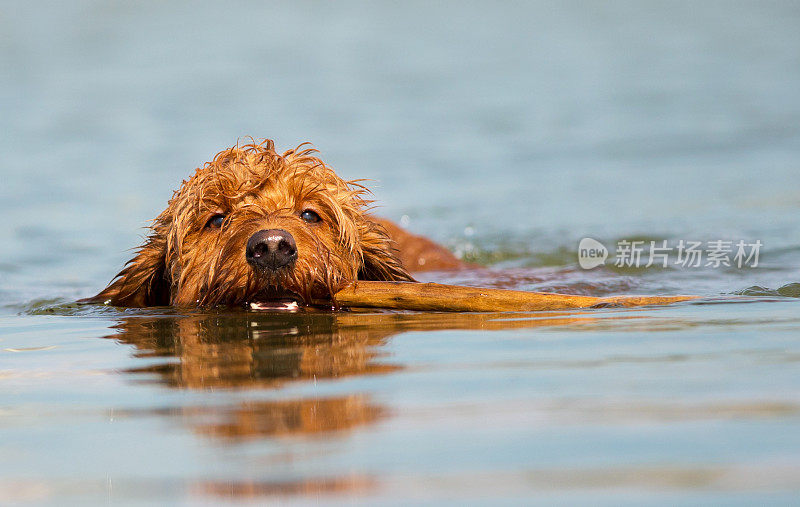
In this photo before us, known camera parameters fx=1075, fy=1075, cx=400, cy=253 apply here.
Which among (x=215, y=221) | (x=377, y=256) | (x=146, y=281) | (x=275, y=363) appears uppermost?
(x=215, y=221)

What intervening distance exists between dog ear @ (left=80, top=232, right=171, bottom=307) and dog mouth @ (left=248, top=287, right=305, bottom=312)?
3.61ft

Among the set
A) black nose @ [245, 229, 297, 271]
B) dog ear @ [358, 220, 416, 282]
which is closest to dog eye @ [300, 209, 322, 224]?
dog ear @ [358, 220, 416, 282]

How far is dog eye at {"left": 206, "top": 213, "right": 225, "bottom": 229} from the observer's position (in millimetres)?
6242

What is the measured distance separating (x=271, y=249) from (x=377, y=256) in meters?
1.44

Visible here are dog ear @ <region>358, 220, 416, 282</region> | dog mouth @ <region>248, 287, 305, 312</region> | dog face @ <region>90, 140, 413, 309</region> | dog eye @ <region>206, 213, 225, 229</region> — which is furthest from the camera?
dog ear @ <region>358, 220, 416, 282</region>

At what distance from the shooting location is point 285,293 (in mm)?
5762

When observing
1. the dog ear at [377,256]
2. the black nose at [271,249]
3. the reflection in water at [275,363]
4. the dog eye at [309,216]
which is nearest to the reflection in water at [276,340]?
the reflection in water at [275,363]

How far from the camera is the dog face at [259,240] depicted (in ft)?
18.5

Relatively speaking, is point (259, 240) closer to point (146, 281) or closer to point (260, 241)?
point (260, 241)

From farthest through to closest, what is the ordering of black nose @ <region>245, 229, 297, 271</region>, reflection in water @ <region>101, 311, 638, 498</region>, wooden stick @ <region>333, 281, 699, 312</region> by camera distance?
1. wooden stick @ <region>333, 281, 699, 312</region>
2. black nose @ <region>245, 229, 297, 271</region>
3. reflection in water @ <region>101, 311, 638, 498</region>

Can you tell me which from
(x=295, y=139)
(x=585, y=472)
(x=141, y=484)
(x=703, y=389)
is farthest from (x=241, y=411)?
(x=295, y=139)

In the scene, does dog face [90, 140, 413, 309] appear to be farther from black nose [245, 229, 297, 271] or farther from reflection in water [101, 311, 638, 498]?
reflection in water [101, 311, 638, 498]

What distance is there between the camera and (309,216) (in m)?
6.29

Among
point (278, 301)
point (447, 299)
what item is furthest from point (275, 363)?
point (447, 299)
